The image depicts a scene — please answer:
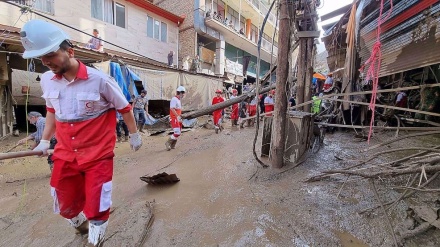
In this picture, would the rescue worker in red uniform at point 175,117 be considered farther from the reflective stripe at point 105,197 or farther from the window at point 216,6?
the window at point 216,6

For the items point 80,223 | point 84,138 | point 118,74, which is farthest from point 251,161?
point 118,74

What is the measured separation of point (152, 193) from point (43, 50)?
2493 millimetres

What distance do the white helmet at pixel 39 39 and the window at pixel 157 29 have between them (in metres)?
13.2

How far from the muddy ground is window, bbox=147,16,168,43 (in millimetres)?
11314

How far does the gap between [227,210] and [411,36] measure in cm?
399

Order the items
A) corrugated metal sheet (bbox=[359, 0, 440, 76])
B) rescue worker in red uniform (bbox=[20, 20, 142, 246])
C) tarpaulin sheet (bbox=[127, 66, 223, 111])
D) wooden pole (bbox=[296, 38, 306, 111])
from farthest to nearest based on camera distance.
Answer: tarpaulin sheet (bbox=[127, 66, 223, 111]) → wooden pole (bbox=[296, 38, 306, 111]) → corrugated metal sheet (bbox=[359, 0, 440, 76]) → rescue worker in red uniform (bbox=[20, 20, 142, 246])

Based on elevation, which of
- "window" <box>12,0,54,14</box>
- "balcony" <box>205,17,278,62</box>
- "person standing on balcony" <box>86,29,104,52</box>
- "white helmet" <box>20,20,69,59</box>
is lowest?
"white helmet" <box>20,20,69,59</box>

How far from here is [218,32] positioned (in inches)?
709

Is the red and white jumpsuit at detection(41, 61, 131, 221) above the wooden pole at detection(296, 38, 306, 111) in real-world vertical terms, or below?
below

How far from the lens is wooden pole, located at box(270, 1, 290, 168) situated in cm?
373

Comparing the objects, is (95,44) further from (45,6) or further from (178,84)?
(178,84)

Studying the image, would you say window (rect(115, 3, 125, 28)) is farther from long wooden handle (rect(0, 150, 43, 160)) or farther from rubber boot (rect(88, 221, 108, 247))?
rubber boot (rect(88, 221, 108, 247))

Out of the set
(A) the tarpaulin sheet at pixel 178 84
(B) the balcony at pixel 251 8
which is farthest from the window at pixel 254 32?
(A) the tarpaulin sheet at pixel 178 84

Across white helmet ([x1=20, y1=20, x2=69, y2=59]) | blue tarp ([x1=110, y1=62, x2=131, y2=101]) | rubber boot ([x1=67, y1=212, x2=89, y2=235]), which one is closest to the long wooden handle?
rubber boot ([x1=67, y1=212, x2=89, y2=235])
